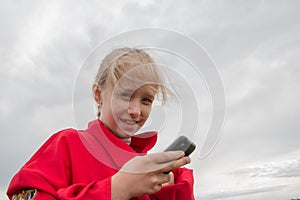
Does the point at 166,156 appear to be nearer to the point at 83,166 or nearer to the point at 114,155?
the point at 114,155

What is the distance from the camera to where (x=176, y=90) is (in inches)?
74.6

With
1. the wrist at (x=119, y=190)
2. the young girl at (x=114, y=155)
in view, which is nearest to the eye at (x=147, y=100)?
the young girl at (x=114, y=155)

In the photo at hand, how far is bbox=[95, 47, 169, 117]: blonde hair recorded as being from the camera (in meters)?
1.89

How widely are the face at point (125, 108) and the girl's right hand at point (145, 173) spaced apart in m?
0.30

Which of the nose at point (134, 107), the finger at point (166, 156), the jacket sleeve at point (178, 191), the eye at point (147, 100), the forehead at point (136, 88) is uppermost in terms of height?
the forehead at point (136, 88)

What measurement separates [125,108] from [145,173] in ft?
1.31

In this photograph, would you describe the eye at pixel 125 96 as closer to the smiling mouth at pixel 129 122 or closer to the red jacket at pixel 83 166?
the smiling mouth at pixel 129 122

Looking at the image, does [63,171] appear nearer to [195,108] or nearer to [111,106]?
[111,106]

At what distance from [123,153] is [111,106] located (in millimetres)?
300

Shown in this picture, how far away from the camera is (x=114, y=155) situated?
2.09 m

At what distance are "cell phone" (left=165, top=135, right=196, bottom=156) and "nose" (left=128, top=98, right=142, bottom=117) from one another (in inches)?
11.7

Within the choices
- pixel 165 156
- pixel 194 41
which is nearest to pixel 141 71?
pixel 194 41

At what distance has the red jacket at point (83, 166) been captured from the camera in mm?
1885

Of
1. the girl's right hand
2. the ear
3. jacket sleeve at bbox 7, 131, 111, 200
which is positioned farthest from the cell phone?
the ear
